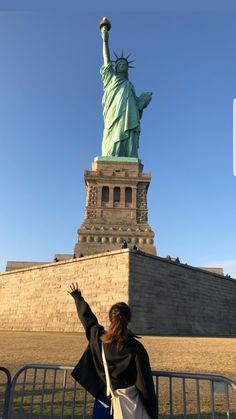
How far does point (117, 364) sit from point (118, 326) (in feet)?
1.05

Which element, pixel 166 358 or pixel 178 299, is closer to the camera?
pixel 166 358

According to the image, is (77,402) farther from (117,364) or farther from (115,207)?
(115,207)

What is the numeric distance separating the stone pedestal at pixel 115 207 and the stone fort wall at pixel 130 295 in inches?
341

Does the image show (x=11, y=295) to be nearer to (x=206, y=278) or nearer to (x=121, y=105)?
(x=206, y=278)

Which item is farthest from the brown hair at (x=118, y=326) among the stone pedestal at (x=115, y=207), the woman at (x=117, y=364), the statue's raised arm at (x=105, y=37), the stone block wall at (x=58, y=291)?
the statue's raised arm at (x=105, y=37)

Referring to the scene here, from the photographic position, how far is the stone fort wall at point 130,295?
20750mm

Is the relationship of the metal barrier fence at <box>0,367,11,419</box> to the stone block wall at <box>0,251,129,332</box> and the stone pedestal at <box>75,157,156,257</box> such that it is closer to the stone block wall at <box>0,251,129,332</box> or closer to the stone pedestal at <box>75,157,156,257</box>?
the stone block wall at <box>0,251,129,332</box>

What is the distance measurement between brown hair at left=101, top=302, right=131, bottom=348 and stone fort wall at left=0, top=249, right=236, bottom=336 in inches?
664

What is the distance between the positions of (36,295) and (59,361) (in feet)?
51.9

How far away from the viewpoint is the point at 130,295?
20078 mm

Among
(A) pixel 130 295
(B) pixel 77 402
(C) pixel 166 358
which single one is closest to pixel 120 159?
(A) pixel 130 295

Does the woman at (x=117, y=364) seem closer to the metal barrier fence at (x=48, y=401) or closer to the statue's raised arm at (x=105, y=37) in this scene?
the metal barrier fence at (x=48, y=401)

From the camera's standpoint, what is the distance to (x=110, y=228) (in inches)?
1415

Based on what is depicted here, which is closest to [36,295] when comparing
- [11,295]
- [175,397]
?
[11,295]
